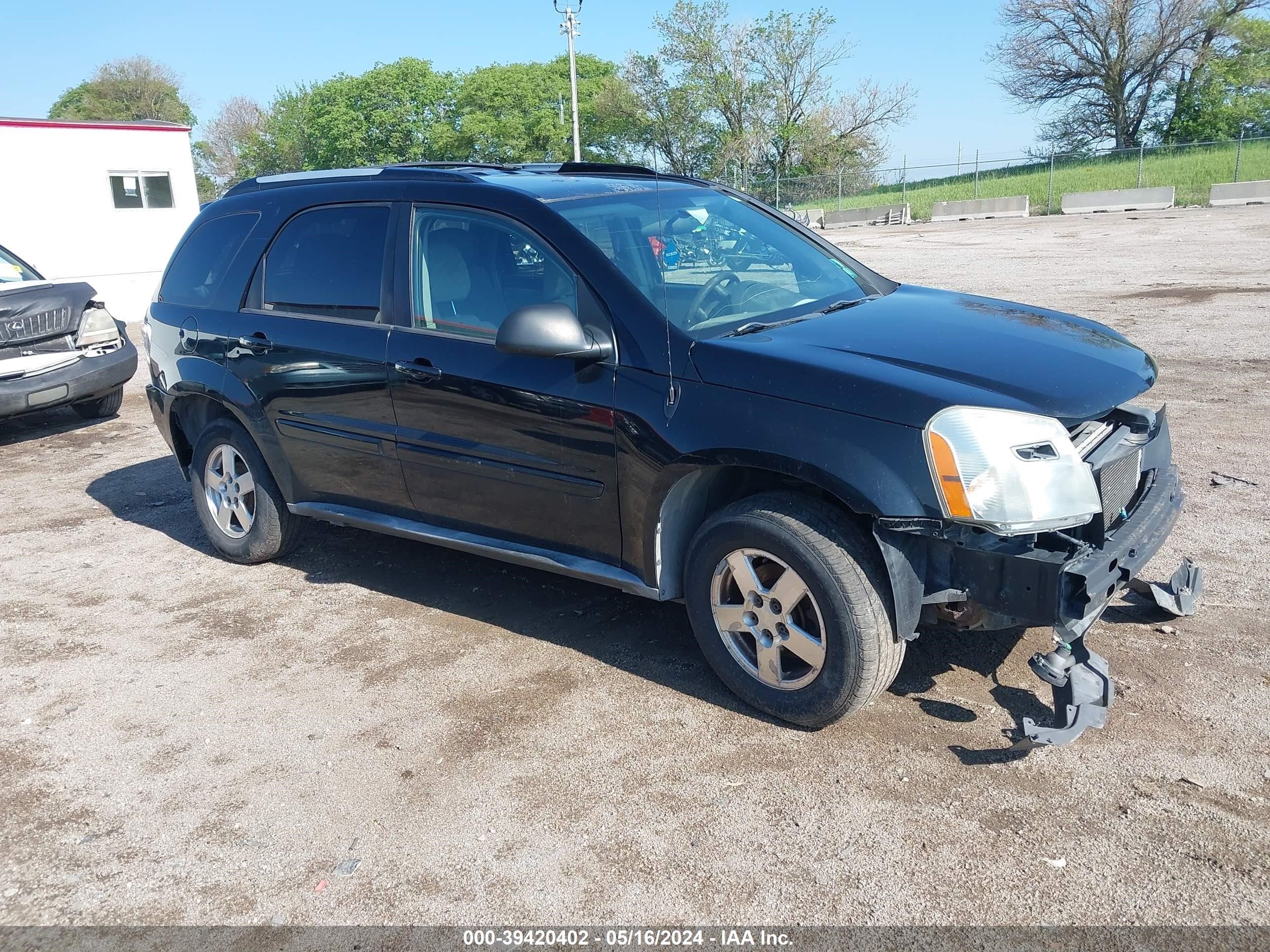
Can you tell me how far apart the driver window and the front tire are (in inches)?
43.8

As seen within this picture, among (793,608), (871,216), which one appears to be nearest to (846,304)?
(793,608)

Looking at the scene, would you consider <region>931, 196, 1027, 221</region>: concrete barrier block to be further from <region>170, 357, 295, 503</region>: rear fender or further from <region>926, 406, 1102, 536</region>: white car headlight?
<region>926, 406, 1102, 536</region>: white car headlight

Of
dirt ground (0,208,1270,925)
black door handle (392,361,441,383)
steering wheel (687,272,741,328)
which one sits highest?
steering wheel (687,272,741,328)

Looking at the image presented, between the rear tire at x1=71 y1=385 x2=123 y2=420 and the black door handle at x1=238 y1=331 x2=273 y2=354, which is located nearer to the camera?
the black door handle at x1=238 y1=331 x2=273 y2=354

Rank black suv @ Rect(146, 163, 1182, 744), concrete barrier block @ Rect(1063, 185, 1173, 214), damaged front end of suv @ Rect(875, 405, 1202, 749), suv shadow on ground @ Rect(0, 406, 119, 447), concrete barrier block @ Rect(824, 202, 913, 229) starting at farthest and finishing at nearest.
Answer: concrete barrier block @ Rect(824, 202, 913, 229), concrete barrier block @ Rect(1063, 185, 1173, 214), suv shadow on ground @ Rect(0, 406, 119, 447), black suv @ Rect(146, 163, 1182, 744), damaged front end of suv @ Rect(875, 405, 1202, 749)

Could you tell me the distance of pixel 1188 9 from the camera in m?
47.2

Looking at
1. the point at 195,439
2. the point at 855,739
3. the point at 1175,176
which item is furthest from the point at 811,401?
the point at 1175,176

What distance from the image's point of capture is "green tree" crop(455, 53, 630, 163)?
71.1 m

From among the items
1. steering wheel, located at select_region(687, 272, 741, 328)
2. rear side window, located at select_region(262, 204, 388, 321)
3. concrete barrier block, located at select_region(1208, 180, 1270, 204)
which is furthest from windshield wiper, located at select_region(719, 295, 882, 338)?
concrete barrier block, located at select_region(1208, 180, 1270, 204)

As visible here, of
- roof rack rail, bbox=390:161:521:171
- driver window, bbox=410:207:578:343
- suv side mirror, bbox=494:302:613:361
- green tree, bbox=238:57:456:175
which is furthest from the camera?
green tree, bbox=238:57:456:175

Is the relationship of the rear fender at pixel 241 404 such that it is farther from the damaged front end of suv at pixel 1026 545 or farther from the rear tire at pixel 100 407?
the rear tire at pixel 100 407

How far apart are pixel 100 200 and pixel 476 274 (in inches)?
780

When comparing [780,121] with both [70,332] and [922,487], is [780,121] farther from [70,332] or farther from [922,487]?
[922,487]

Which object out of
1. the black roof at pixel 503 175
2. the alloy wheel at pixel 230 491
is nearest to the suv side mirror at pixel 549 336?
the black roof at pixel 503 175
